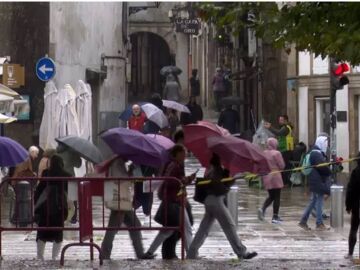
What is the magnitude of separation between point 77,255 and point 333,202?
5.99m

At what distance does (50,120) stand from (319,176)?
733 centimetres

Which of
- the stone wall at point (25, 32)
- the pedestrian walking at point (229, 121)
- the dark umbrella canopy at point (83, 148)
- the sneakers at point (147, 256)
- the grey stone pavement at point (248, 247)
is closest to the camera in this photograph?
the grey stone pavement at point (248, 247)

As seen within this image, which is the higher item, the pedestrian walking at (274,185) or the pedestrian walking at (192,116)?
the pedestrian walking at (192,116)

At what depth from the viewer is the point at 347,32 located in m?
11.2

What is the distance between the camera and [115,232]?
14.9 meters

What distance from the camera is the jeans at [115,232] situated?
586 inches

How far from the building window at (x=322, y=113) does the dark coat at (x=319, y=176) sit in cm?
1410

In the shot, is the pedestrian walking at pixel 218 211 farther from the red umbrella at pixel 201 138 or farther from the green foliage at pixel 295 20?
the green foliage at pixel 295 20

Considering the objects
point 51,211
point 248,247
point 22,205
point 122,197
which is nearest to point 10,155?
point 22,205

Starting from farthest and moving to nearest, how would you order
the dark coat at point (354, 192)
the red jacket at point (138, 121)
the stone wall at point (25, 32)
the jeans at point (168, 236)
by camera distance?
the stone wall at point (25, 32)
the red jacket at point (138, 121)
the dark coat at point (354, 192)
the jeans at point (168, 236)

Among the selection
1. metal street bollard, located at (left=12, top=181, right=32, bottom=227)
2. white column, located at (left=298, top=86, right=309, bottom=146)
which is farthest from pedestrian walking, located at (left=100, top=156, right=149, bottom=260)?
white column, located at (left=298, top=86, right=309, bottom=146)

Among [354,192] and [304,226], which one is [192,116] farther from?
[354,192]

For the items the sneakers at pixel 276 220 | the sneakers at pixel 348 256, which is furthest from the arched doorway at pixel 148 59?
the sneakers at pixel 348 256

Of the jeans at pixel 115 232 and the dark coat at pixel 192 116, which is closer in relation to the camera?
the jeans at pixel 115 232
